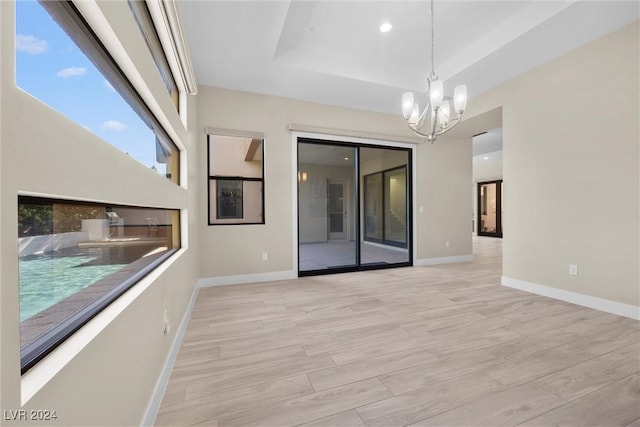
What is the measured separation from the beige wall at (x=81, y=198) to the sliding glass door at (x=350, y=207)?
289 centimetres

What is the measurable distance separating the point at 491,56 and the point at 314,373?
3.77 meters

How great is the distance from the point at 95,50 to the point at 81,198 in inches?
25.1

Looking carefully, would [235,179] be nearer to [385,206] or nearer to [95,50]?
[95,50]

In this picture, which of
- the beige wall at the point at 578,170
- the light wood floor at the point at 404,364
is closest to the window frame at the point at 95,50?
the light wood floor at the point at 404,364

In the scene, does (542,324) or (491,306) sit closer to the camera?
(542,324)

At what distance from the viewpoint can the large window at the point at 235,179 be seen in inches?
142

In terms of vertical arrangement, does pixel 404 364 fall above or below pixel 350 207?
below


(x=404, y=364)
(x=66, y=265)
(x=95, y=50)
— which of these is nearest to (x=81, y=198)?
(x=66, y=265)

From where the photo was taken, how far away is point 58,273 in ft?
2.53

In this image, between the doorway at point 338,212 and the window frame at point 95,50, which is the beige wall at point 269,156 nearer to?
the doorway at point 338,212

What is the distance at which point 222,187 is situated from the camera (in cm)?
367

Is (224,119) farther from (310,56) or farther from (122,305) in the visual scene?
(122,305)

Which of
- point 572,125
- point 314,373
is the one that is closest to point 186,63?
point 314,373

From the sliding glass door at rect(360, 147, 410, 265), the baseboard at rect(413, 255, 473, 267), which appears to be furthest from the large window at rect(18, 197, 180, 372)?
the baseboard at rect(413, 255, 473, 267)
